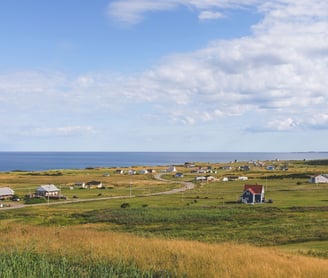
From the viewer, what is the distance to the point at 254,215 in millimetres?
66062

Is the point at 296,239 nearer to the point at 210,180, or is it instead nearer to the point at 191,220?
the point at 191,220

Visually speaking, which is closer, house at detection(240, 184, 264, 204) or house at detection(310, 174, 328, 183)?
house at detection(240, 184, 264, 204)

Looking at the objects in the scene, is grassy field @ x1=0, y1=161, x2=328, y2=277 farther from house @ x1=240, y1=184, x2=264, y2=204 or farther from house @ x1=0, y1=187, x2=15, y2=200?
house @ x1=0, y1=187, x2=15, y2=200

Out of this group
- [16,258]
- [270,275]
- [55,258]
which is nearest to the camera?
[270,275]

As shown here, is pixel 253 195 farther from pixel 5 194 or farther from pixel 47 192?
pixel 5 194

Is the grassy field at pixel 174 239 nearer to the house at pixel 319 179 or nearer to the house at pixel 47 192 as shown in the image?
the house at pixel 47 192

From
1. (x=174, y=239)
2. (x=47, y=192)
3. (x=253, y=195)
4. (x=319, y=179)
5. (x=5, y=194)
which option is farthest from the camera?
(x=319, y=179)

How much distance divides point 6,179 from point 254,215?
11904cm

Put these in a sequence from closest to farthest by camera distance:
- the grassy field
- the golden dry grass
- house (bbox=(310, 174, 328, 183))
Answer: the golden dry grass
the grassy field
house (bbox=(310, 174, 328, 183))

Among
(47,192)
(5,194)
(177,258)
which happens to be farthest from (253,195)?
(177,258)

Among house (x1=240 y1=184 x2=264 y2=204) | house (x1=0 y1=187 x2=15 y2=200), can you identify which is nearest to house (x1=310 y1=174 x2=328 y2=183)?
house (x1=240 y1=184 x2=264 y2=204)

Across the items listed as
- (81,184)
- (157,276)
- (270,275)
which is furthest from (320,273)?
(81,184)

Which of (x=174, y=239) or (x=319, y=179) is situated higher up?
(x=174, y=239)

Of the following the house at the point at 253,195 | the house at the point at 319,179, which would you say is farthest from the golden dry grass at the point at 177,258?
the house at the point at 319,179
